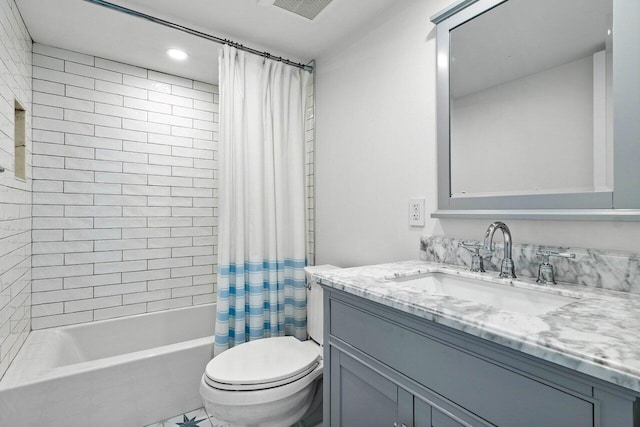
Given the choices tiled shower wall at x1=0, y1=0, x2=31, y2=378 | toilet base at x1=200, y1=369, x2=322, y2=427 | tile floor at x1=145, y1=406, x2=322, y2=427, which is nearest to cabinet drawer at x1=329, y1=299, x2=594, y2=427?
toilet base at x1=200, y1=369, x2=322, y2=427

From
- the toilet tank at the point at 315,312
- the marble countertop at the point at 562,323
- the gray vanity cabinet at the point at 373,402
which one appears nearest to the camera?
the marble countertop at the point at 562,323

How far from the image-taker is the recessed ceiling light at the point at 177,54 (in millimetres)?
2105

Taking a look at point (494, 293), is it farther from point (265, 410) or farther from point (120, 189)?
point (120, 189)

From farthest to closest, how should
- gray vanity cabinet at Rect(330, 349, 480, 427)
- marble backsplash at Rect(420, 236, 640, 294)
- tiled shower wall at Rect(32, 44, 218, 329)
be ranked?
tiled shower wall at Rect(32, 44, 218, 329)
marble backsplash at Rect(420, 236, 640, 294)
gray vanity cabinet at Rect(330, 349, 480, 427)

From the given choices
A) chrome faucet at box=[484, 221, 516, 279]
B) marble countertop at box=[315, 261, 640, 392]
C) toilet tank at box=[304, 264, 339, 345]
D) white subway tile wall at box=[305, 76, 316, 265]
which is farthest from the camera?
white subway tile wall at box=[305, 76, 316, 265]

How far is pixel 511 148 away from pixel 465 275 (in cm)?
52

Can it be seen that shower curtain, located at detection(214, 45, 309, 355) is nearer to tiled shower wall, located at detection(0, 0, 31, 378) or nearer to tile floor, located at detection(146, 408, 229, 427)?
tile floor, located at detection(146, 408, 229, 427)

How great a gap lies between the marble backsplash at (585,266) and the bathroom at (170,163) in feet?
0.13

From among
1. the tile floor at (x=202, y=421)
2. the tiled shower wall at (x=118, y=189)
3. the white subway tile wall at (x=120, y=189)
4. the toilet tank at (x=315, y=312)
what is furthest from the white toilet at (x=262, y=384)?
the tiled shower wall at (x=118, y=189)

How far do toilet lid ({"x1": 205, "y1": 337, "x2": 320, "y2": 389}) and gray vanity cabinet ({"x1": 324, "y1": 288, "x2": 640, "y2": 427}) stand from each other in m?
0.29

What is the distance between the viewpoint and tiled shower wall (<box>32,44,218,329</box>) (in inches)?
82.4

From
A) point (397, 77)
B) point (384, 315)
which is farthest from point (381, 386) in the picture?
point (397, 77)

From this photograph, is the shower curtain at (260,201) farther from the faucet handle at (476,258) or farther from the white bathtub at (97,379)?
the faucet handle at (476,258)

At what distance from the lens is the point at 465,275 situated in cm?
120
